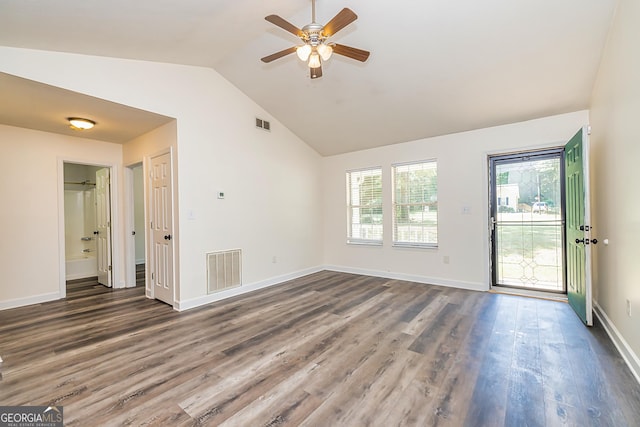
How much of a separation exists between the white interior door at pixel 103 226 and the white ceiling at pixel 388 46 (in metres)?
2.77

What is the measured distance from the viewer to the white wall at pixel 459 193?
409 centimetres

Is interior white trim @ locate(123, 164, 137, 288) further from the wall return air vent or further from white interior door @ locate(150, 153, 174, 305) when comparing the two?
the wall return air vent

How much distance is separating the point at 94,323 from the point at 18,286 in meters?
1.73

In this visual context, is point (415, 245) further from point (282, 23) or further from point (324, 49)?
point (282, 23)

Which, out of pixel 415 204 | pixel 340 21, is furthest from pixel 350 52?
pixel 415 204

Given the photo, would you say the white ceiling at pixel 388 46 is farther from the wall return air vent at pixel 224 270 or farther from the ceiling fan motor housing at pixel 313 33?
the wall return air vent at pixel 224 270

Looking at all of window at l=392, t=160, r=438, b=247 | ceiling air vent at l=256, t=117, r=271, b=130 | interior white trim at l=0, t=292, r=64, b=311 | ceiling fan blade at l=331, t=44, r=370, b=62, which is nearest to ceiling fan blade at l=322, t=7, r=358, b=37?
ceiling fan blade at l=331, t=44, r=370, b=62

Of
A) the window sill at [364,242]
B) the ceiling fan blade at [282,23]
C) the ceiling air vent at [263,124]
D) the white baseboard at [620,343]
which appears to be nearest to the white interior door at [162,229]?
the ceiling air vent at [263,124]

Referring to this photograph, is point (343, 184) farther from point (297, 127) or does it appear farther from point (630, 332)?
point (630, 332)

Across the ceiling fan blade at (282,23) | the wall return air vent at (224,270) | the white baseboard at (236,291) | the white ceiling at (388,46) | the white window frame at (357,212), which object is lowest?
the white baseboard at (236,291)

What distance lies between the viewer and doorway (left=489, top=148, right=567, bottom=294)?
414cm

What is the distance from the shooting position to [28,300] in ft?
13.0

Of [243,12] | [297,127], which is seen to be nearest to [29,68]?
[243,12]

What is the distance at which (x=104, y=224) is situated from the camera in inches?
200
